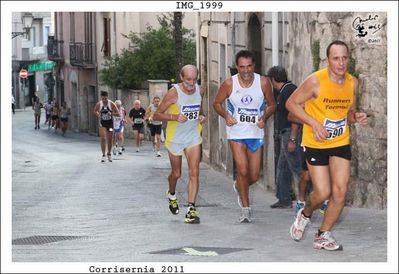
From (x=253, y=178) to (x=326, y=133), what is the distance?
2.62 metres

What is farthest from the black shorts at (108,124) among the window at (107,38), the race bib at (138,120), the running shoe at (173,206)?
the window at (107,38)

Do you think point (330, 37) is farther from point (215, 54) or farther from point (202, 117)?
point (215, 54)

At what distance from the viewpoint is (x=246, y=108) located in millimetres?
11609

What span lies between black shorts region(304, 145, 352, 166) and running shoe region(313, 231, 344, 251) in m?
0.56

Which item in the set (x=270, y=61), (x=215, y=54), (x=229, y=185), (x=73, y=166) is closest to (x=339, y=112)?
(x=270, y=61)

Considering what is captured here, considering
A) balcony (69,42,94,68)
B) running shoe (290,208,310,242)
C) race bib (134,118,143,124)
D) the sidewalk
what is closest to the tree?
balcony (69,42,94,68)

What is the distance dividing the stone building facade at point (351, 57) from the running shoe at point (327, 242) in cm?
308

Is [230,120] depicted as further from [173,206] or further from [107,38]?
[107,38]

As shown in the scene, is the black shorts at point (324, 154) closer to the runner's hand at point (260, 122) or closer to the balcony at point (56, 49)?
the runner's hand at point (260, 122)

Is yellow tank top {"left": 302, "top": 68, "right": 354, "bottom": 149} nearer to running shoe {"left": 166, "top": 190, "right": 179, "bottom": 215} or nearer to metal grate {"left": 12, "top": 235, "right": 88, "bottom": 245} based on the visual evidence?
metal grate {"left": 12, "top": 235, "right": 88, "bottom": 245}

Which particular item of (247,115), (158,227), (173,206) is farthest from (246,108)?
(173,206)

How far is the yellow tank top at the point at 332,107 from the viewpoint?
9.48m

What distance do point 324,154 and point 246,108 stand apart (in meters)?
2.07

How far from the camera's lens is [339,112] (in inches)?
376
